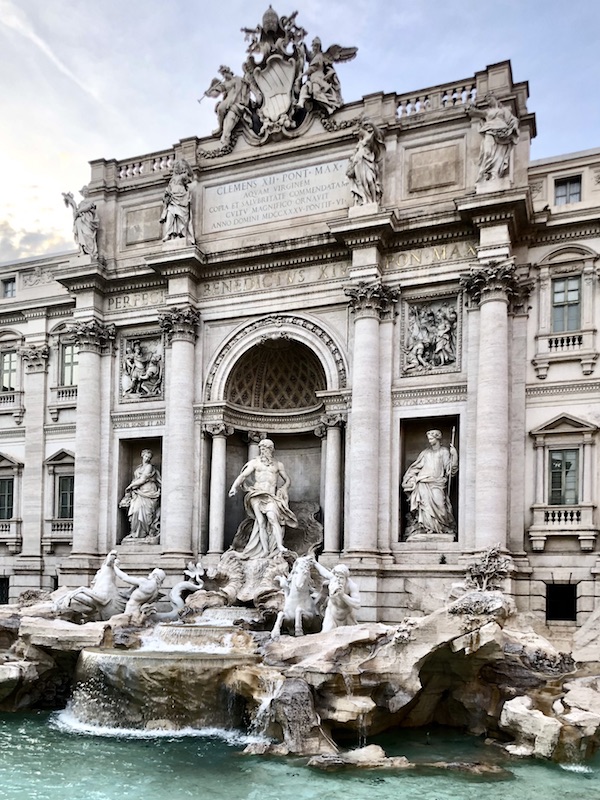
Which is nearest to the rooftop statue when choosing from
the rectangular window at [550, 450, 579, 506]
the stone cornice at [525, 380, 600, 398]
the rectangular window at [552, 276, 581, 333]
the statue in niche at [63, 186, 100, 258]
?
the statue in niche at [63, 186, 100, 258]

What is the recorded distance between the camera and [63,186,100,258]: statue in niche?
22828 mm

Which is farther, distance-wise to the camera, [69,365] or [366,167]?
[69,365]

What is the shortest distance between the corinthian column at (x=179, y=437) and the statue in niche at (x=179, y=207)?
7.13 feet

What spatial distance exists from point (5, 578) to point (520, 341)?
1695 centimetres

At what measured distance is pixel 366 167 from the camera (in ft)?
64.2

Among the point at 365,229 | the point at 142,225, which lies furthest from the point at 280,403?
the point at 142,225

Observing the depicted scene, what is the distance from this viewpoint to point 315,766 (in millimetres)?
11586

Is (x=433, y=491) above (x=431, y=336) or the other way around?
the other way around

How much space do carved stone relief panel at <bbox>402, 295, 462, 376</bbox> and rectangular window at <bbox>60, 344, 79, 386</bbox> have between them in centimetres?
1063

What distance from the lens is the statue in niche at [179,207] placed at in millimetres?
21641

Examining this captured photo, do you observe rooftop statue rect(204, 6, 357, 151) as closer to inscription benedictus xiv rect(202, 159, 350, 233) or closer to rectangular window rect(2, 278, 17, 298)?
inscription benedictus xiv rect(202, 159, 350, 233)

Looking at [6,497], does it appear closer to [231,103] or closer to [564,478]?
[231,103]

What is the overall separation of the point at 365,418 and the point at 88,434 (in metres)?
8.36

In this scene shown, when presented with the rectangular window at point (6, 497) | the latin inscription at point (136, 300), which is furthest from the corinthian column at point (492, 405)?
the rectangular window at point (6, 497)
